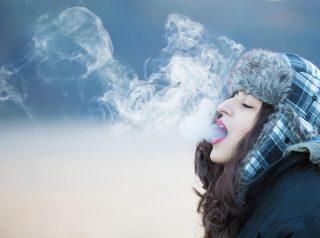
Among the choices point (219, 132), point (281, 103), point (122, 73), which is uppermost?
point (281, 103)

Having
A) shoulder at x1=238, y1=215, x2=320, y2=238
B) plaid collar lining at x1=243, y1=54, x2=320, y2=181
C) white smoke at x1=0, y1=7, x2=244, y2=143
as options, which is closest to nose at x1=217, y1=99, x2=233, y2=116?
plaid collar lining at x1=243, y1=54, x2=320, y2=181

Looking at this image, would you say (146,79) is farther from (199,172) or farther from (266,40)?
(199,172)

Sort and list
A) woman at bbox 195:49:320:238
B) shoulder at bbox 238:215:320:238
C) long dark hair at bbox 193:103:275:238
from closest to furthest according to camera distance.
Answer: shoulder at bbox 238:215:320:238, woman at bbox 195:49:320:238, long dark hair at bbox 193:103:275:238

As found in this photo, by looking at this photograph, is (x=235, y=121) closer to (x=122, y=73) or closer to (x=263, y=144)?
(x=263, y=144)

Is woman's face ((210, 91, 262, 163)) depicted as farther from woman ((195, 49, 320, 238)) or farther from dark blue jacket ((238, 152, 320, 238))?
dark blue jacket ((238, 152, 320, 238))

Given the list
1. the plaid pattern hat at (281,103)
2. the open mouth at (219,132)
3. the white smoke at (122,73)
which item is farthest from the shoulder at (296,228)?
the white smoke at (122,73)

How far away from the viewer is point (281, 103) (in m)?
1.00

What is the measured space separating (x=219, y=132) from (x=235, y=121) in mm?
62

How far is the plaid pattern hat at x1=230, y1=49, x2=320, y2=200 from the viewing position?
97cm

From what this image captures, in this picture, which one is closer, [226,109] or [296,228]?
[296,228]

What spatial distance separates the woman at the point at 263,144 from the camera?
2.87 ft

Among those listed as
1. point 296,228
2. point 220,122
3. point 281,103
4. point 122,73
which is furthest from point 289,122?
point 122,73

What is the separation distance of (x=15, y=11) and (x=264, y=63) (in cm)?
116

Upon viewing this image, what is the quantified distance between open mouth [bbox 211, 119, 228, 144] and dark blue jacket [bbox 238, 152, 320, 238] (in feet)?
0.47
